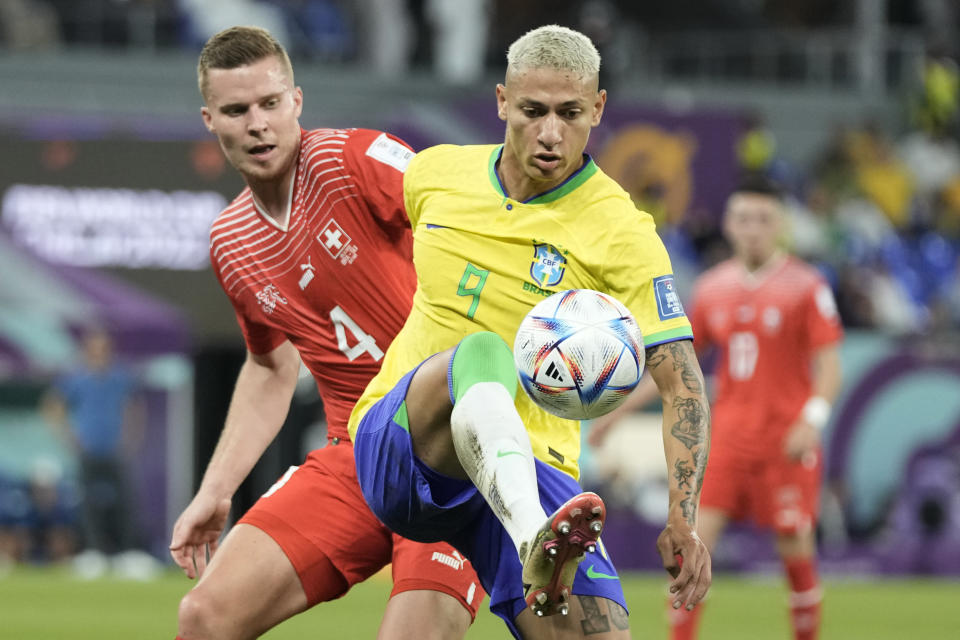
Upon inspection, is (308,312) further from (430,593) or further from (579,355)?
(579,355)

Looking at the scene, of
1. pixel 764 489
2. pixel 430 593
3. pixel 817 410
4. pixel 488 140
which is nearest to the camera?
pixel 430 593

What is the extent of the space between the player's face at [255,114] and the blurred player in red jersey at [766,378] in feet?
13.9

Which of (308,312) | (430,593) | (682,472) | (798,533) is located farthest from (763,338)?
(682,472)

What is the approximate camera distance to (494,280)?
461 centimetres

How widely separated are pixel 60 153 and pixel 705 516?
8.27 m

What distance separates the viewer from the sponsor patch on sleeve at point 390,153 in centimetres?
A: 526

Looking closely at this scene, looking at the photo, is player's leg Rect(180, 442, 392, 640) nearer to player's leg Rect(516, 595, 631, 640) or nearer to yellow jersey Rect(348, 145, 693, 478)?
yellow jersey Rect(348, 145, 693, 478)

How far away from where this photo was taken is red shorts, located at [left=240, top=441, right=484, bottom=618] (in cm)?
502

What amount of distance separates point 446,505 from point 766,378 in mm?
5043

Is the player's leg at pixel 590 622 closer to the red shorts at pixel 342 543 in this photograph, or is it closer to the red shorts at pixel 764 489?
the red shorts at pixel 342 543

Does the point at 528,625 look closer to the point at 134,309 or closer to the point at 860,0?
the point at 134,309

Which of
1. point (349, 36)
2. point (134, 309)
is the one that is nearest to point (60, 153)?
point (134, 309)

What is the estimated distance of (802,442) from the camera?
8.60 meters

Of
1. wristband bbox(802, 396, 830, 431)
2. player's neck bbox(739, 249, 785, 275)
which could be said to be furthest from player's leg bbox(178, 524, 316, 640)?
player's neck bbox(739, 249, 785, 275)
